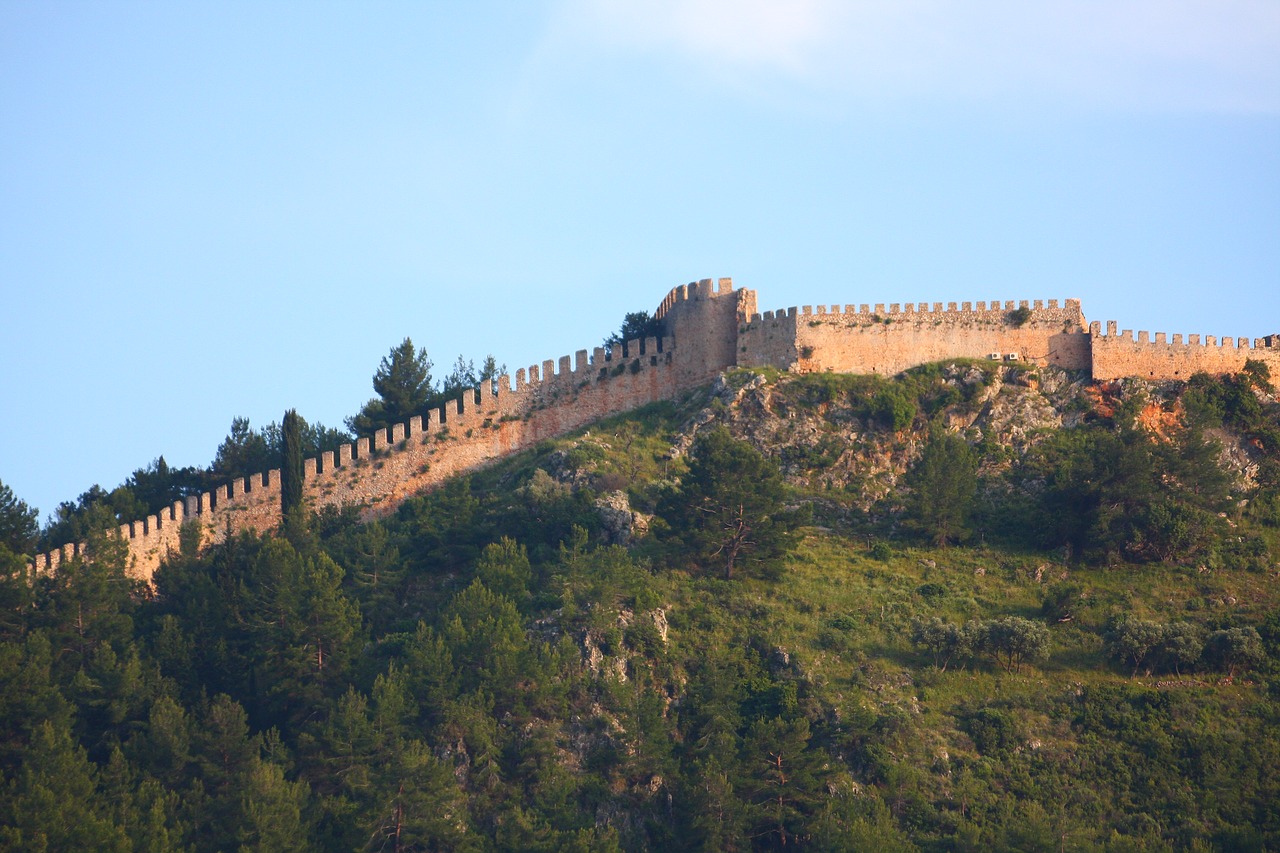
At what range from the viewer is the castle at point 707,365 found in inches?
2680

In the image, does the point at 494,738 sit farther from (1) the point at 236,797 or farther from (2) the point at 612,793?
(1) the point at 236,797

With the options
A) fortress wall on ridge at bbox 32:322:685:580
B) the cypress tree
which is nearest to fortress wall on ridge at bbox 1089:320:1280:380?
fortress wall on ridge at bbox 32:322:685:580

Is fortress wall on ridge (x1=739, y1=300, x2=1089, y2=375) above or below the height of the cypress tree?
above

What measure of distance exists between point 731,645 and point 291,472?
1867 cm

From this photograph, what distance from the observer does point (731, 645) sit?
57406 millimetres

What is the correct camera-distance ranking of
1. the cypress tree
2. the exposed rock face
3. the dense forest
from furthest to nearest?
1. the cypress tree
2. the exposed rock face
3. the dense forest

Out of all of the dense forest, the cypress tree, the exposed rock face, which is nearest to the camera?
the dense forest

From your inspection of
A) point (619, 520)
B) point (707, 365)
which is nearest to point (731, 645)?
point (619, 520)

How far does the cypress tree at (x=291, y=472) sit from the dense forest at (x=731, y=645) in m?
1.24

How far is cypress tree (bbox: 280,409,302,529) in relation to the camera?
219ft

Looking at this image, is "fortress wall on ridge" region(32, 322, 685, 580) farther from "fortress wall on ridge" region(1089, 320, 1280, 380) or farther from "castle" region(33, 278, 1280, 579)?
"fortress wall on ridge" region(1089, 320, 1280, 380)

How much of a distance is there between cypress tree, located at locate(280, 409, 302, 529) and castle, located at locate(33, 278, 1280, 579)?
362 mm

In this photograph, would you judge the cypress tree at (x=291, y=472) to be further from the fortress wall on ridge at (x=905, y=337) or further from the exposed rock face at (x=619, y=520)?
the fortress wall on ridge at (x=905, y=337)

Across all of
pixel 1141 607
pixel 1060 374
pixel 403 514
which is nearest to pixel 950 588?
pixel 1141 607
